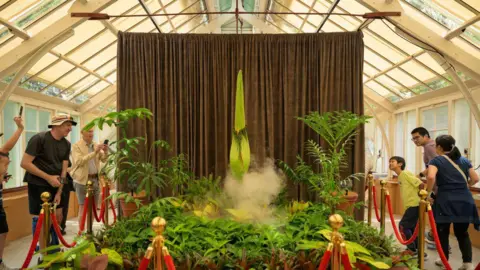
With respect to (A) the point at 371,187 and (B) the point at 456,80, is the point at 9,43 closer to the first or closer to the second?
(A) the point at 371,187

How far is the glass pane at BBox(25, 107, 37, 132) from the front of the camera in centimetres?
663

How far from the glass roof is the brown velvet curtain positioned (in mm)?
892

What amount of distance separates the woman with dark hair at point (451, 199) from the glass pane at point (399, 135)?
4.92 m

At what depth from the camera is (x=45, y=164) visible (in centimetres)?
344

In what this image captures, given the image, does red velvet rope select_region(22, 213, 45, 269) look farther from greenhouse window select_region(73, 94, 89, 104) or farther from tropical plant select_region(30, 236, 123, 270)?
greenhouse window select_region(73, 94, 89, 104)

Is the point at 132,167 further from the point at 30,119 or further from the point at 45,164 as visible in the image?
the point at 30,119

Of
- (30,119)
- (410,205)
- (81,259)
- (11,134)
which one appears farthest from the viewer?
(30,119)

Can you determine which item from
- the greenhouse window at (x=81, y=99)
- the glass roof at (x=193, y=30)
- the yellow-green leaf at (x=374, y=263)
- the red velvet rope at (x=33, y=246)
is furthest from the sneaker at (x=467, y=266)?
the greenhouse window at (x=81, y=99)

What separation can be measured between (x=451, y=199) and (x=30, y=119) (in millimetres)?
6766

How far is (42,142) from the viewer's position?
343 centimetres

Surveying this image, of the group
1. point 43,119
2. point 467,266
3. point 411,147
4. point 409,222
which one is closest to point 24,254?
point 43,119

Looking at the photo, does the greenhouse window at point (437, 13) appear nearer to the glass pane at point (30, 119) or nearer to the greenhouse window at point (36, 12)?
the greenhouse window at point (36, 12)

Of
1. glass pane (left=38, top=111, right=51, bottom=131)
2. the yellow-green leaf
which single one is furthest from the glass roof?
the yellow-green leaf

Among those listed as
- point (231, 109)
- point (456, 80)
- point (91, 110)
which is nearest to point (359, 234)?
point (231, 109)
